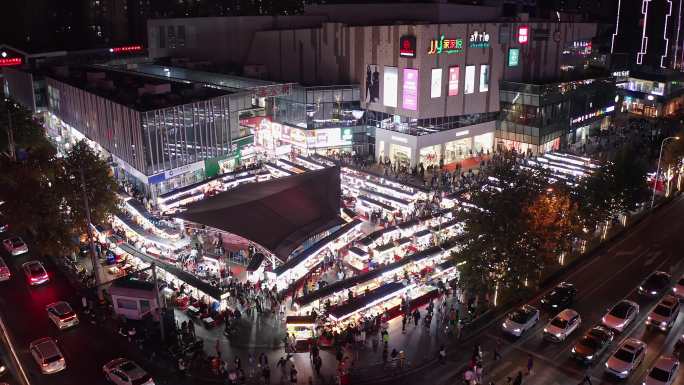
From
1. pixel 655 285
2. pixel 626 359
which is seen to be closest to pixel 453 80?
pixel 655 285

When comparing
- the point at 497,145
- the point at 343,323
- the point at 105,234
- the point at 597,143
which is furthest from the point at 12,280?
the point at 597,143

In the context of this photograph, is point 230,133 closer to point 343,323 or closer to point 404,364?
point 343,323

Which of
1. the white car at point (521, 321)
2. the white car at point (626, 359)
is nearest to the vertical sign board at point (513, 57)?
Result: the white car at point (521, 321)

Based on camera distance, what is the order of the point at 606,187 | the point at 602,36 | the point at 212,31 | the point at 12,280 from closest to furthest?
the point at 12,280 → the point at 606,187 → the point at 212,31 → the point at 602,36

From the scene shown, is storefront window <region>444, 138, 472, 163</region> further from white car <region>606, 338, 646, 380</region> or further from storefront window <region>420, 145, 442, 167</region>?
white car <region>606, 338, 646, 380</region>

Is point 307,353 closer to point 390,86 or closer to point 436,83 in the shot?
point 436,83

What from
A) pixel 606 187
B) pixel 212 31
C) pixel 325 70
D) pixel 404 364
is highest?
pixel 212 31

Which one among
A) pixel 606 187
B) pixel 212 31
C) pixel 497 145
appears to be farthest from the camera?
pixel 212 31
